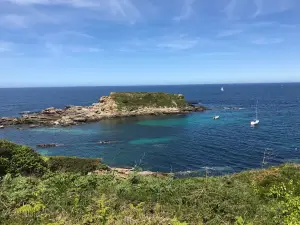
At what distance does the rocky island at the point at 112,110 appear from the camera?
85750mm

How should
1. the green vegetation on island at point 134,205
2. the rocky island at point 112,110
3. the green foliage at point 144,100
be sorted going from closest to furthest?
the green vegetation on island at point 134,205 < the rocky island at point 112,110 < the green foliage at point 144,100

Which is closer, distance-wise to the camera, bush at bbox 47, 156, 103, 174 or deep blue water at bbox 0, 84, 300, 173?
bush at bbox 47, 156, 103, 174

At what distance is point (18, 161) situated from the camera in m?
27.8

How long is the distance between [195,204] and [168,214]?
64.8 inches

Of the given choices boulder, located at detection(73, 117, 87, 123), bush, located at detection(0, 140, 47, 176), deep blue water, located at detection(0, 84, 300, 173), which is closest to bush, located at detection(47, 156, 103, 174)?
bush, located at detection(0, 140, 47, 176)

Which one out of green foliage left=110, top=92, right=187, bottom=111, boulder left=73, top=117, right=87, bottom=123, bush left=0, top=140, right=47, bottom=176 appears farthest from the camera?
green foliage left=110, top=92, right=187, bottom=111

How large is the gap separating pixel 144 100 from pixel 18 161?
275 feet

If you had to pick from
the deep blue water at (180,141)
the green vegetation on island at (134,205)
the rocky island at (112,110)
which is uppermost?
the green vegetation on island at (134,205)

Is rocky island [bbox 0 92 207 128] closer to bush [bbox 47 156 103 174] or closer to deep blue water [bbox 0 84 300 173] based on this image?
deep blue water [bbox 0 84 300 173]

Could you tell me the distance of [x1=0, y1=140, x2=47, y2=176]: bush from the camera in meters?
26.4

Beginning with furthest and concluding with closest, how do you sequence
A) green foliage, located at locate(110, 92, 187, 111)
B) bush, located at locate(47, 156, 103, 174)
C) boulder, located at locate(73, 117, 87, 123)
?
green foliage, located at locate(110, 92, 187, 111) < boulder, located at locate(73, 117, 87, 123) < bush, located at locate(47, 156, 103, 174)

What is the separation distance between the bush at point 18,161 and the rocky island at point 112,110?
53.6 m

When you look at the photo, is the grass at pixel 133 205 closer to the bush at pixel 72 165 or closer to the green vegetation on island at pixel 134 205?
the green vegetation on island at pixel 134 205

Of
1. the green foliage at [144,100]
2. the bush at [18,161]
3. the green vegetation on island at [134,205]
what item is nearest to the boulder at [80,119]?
the green foliage at [144,100]
